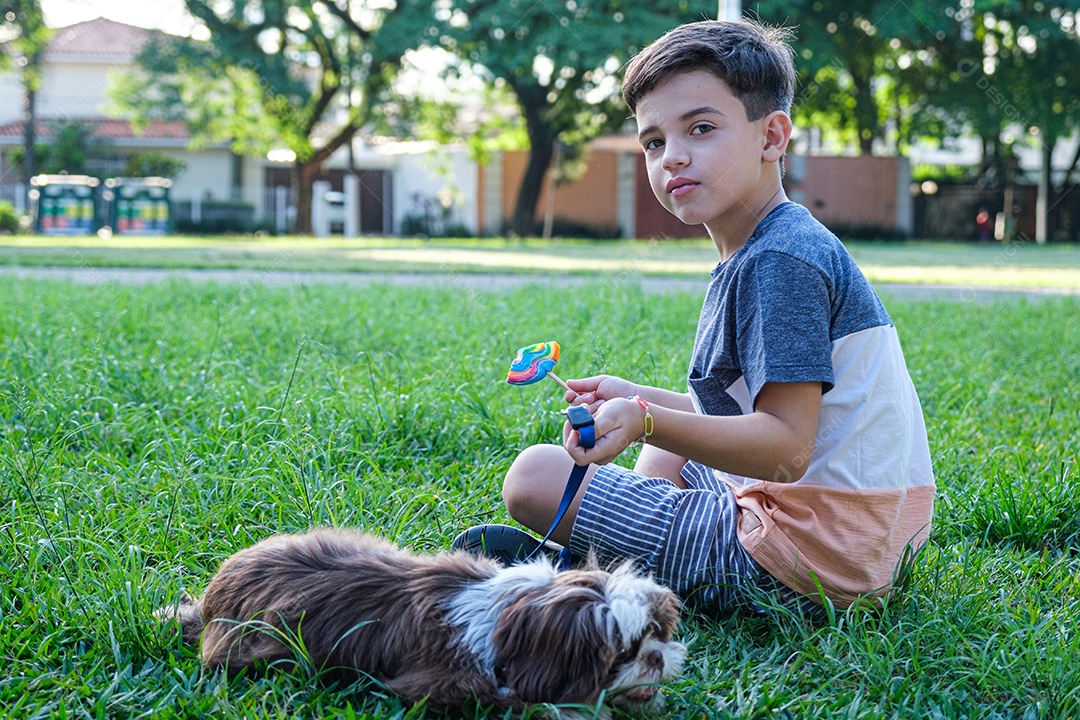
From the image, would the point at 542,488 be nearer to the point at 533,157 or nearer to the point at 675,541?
the point at 675,541

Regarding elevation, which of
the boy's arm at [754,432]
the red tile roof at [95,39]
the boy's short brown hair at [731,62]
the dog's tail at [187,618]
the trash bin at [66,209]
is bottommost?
the dog's tail at [187,618]

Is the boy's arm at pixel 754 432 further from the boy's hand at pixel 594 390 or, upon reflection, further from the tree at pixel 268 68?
the tree at pixel 268 68

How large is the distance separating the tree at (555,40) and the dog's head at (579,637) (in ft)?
60.4

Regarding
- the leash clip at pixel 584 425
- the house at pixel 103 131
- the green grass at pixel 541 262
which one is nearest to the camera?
the leash clip at pixel 584 425

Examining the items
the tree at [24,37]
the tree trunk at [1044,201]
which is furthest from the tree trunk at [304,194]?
the tree trunk at [1044,201]

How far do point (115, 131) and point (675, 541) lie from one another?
3719 centimetres

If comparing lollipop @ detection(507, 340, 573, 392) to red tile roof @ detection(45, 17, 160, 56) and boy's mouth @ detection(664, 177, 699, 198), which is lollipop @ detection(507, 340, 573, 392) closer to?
boy's mouth @ detection(664, 177, 699, 198)

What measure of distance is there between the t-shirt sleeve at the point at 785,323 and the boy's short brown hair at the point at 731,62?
0.35 meters

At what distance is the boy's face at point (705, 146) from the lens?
6.95 ft

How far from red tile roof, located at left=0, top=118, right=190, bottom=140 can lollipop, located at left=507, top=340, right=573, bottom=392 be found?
108 ft

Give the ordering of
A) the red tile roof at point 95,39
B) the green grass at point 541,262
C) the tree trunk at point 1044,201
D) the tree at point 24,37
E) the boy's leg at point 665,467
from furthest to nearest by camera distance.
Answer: the red tile roof at point 95,39 < the tree trunk at point 1044,201 < the tree at point 24,37 < the green grass at point 541,262 < the boy's leg at point 665,467

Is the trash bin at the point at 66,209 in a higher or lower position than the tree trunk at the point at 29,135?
lower

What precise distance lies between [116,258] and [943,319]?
9086 mm

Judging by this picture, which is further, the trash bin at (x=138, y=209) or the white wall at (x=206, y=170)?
the white wall at (x=206, y=170)
